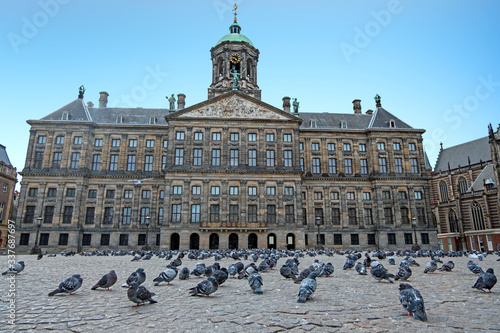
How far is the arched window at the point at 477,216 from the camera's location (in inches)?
2217

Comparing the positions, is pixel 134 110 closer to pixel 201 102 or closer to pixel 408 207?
pixel 201 102

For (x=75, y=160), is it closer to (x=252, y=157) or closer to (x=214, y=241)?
(x=214, y=241)

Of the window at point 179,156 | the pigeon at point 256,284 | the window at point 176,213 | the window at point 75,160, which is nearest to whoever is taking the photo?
the pigeon at point 256,284

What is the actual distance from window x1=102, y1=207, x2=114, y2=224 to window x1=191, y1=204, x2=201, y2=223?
13295mm

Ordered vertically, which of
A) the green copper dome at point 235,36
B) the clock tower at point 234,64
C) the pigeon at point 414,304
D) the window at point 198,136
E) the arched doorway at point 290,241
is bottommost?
the pigeon at point 414,304

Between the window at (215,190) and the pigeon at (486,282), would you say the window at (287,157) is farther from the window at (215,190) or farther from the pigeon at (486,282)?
the pigeon at (486,282)

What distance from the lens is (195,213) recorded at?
147ft

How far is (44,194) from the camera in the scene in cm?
4709

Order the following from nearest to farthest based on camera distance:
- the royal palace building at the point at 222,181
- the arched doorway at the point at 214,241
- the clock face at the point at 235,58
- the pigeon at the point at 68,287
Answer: the pigeon at the point at 68,287 < the arched doorway at the point at 214,241 < the royal palace building at the point at 222,181 < the clock face at the point at 235,58

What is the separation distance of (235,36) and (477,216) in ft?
176

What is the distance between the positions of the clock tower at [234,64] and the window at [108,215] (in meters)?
24.0

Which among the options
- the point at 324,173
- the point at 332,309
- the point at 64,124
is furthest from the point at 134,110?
the point at 332,309

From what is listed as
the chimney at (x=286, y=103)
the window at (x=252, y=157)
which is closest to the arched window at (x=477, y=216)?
the chimney at (x=286, y=103)

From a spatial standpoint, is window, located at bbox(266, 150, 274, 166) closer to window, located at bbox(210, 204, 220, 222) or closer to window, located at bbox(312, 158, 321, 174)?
window, located at bbox(312, 158, 321, 174)
